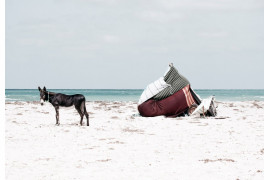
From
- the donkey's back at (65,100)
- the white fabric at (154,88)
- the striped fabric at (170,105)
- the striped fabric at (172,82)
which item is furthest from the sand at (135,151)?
the white fabric at (154,88)

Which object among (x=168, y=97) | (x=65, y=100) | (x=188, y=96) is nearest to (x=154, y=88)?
(x=168, y=97)

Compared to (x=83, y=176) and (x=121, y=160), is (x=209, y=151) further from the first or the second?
(x=83, y=176)

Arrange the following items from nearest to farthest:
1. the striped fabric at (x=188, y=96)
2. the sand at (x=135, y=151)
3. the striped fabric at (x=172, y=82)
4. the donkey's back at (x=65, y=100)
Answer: the sand at (x=135, y=151), the donkey's back at (x=65, y=100), the striped fabric at (x=172, y=82), the striped fabric at (x=188, y=96)

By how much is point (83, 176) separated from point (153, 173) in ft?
5.37

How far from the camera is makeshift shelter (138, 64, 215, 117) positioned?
813 inches

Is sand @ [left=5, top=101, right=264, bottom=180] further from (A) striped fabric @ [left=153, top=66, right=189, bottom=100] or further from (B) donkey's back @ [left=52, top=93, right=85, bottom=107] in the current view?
(A) striped fabric @ [left=153, top=66, right=189, bottom=100]

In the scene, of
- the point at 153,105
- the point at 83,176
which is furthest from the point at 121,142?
the point at 153,105

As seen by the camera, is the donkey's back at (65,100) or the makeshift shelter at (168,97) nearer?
the donkey's back at (65,100)

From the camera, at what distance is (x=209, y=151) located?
36.5ft

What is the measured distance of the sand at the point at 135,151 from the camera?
332 inches

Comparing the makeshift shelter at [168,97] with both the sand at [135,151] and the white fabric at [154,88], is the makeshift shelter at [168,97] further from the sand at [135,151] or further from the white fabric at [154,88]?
the sand at [135,151]

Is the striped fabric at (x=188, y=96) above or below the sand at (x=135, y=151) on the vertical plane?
above

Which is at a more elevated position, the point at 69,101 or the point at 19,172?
the point at 69,101

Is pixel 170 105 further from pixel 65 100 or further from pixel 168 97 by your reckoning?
pixel 65 100
